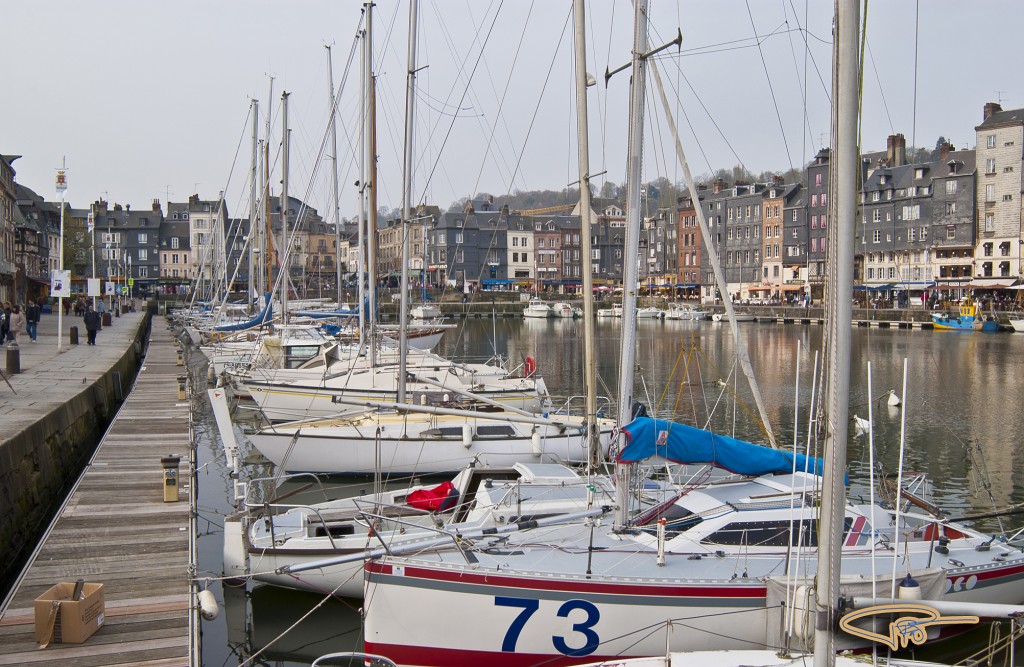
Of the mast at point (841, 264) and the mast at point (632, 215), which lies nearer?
the mast at point (841, 264)

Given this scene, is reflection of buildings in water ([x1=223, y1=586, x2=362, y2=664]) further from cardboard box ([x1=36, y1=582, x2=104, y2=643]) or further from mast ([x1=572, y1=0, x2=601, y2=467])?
mast ([x1=572, y1=0, x2=601, y2=467])

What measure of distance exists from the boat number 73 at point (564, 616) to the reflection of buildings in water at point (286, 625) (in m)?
3.15

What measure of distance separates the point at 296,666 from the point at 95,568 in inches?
129

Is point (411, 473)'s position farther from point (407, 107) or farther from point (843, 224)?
point (843, 224)

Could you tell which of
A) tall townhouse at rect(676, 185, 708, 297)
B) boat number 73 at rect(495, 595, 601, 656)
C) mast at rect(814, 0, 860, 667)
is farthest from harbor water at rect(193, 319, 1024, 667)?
tall townhouse at rect(676, 185, 708, 297)

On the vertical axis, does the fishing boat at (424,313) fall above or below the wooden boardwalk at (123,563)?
above

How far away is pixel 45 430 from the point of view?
20.1 meters

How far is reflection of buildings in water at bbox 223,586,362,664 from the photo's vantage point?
12.8m

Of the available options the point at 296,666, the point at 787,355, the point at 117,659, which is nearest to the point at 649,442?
the point at 296,666

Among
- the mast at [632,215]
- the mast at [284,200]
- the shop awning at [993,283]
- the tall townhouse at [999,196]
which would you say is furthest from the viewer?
the shop awning at [993,283]

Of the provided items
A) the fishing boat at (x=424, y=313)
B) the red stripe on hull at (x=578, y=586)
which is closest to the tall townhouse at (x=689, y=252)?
the fishing boat at (x=424, y=313)

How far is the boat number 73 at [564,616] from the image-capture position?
35.0ft

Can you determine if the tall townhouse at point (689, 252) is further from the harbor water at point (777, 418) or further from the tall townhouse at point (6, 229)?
the tall townhouse at point (6, 229)

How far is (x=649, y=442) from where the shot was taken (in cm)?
1279
